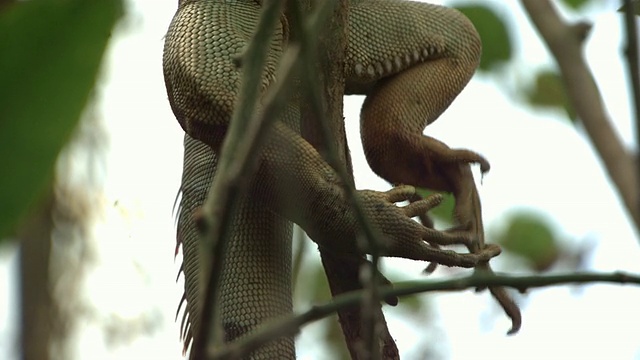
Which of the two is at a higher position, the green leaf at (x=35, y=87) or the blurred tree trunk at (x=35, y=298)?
the green leaf at (x=35, y=87)

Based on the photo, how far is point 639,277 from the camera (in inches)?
48.7

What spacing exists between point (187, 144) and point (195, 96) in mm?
709

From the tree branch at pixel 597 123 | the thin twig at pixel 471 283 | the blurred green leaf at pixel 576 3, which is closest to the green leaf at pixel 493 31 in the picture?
the blurred green leaf at pixel 576 3

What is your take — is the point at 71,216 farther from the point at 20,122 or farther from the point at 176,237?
the point at 176,237

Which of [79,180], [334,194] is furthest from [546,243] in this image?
[79,180]

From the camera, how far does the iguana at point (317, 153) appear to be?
3.18 meters

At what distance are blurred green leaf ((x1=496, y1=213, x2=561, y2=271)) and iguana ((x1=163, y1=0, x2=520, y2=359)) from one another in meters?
0.42

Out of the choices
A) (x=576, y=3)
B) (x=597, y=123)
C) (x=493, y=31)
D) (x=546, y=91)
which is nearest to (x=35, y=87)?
(x=597, y=123)

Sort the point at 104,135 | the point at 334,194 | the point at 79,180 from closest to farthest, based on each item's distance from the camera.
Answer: the point at 79,180 → the point at 104,135 → the point at 334,194

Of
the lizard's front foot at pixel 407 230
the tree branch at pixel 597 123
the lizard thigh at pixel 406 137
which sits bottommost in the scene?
the lizard's front foot at pixel 407 230

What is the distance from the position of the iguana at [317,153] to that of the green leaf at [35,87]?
2.31 m

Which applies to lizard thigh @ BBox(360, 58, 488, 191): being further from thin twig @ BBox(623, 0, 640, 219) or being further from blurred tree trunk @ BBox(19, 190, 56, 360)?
blurred tree trunk @ BBox(19, 190, 56, 360)

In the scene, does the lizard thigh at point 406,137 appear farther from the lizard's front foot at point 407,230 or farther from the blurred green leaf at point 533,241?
the blurred green leaf at point 533,241

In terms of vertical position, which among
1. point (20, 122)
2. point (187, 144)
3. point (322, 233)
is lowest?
point (322, 233)
